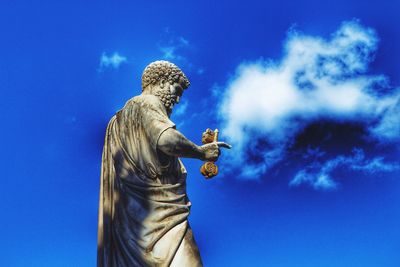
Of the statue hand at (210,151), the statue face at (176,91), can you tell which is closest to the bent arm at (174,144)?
the statue hand at (210,151)

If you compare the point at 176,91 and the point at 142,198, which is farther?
the point at 176,91

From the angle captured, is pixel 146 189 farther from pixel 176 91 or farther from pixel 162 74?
pixel 162 74

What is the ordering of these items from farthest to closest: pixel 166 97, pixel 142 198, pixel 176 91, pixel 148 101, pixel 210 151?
pixel 176 91, pixel 166 97, pixel 148 101, pixel 210 151, pixel 142 198

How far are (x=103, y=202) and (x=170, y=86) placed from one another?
5.96 feet

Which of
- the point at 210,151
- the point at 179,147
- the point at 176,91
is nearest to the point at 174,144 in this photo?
the point at 179,147

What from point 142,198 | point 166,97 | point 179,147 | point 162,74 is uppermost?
point 162,74

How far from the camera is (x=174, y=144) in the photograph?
8.81m

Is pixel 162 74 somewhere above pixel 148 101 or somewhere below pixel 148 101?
above

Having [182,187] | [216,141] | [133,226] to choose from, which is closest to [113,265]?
[133,226]

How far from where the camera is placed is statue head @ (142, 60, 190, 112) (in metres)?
9.54

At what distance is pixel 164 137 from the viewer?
8820 millimetres

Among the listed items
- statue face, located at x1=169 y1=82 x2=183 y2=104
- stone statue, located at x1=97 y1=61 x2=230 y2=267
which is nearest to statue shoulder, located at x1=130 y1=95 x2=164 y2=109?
stone statue, located at x1=97 y1=61 x2=230 y2=267

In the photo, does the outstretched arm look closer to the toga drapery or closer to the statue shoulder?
the toga drapery

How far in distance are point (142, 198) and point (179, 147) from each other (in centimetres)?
80
